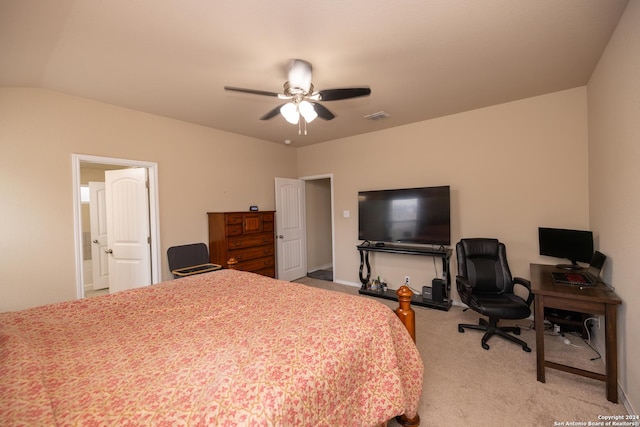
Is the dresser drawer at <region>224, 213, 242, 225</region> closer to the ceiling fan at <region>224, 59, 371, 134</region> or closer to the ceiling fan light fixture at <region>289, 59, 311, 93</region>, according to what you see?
the ceiling fan at <region>224, 59, 371, 134</region>

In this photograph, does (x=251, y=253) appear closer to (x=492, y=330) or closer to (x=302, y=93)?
(x=302, y=93)

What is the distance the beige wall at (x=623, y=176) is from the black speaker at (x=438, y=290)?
168 centimetres

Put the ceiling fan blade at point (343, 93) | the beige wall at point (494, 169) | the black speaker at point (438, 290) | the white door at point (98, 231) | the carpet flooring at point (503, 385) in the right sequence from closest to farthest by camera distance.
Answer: the carpet flooring at point (503, 385), the ceiling fan blade at point (343, 93), the beige wall at point (494, 169), the black speaker at point (438, 290), the white door at point (98, 231)

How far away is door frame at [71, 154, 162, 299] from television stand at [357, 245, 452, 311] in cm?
294

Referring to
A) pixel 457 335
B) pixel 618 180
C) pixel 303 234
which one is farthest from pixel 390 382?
pixel 303 234

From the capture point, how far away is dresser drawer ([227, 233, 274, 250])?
12.9 ft

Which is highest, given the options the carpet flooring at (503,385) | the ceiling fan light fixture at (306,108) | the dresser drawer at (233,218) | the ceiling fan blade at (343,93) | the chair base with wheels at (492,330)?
the ceiling fan blade at (343,93)

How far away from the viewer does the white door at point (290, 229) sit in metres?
5.02

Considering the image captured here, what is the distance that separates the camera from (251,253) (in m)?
4.20

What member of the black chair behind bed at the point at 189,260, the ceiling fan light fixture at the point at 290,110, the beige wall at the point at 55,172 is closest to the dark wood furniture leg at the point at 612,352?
the ceiling fan light fixture at the point at 290,110

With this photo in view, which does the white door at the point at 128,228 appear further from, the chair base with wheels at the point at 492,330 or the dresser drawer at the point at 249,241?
the chair base with wheels at the point at 492,330

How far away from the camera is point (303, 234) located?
5.55 metres

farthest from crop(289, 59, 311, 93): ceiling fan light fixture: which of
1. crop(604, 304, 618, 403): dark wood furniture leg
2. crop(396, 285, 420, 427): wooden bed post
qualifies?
crop(604, 304, 618, 403): dark wood furniture leg

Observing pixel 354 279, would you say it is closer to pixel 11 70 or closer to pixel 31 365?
pixel 31 365
